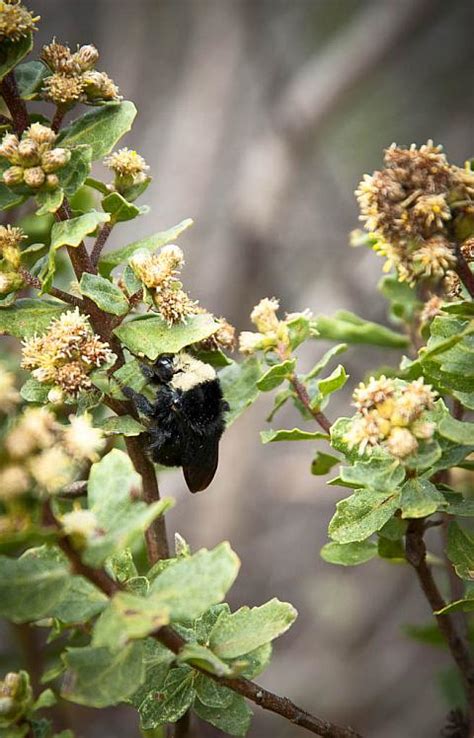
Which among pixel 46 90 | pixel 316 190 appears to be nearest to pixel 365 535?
pixel 46 90

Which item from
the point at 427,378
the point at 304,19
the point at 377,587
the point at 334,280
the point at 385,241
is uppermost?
Result: the point at 304,19

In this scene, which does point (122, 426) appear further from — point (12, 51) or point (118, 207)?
point (12, 51)

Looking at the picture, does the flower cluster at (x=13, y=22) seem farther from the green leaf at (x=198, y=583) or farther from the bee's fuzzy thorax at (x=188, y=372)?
the green leaf at (x=198, y=583)

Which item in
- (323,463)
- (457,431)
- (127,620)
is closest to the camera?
(127,620)

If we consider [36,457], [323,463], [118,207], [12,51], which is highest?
[12,51]

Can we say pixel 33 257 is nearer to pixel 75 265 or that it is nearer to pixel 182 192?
pixel 75 265

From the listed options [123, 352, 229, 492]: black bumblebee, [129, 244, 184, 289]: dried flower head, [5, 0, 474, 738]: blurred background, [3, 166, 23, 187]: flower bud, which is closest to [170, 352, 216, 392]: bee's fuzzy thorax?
[123, 352, 229, 492]: black bumblebee

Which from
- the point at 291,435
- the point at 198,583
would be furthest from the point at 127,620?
the point at 291,435

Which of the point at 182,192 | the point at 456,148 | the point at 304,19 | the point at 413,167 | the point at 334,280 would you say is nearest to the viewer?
the point at 413,167
